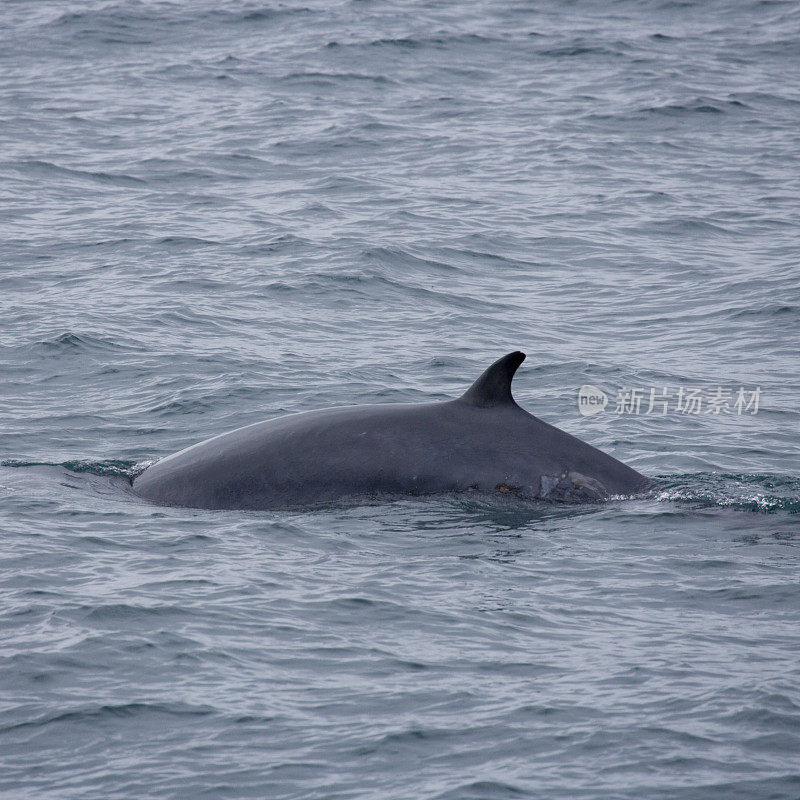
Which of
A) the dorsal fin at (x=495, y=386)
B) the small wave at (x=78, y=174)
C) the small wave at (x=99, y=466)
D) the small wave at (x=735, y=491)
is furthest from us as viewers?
the small wave at (x=78, y=174)

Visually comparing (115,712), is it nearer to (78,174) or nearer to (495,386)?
(495,386)

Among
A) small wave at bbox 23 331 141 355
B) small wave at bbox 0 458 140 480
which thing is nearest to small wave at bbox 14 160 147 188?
small wave at bbox 23 331 141 355

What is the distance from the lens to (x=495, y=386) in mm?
10078

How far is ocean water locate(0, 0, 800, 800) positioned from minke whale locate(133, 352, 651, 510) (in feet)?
0.64

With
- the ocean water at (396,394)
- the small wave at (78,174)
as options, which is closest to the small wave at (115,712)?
the ocean water at (396,394)

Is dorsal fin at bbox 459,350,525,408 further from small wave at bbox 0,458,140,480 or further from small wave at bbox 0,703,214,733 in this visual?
small wave at bbox 0,703,214,733

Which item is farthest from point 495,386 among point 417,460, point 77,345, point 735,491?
point 77,345

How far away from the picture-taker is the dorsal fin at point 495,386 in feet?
32.3

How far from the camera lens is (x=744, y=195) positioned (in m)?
24.8

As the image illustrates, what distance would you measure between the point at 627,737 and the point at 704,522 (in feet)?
11.3

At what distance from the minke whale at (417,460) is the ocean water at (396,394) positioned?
7.7 inches

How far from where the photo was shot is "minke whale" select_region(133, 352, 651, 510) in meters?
10.1

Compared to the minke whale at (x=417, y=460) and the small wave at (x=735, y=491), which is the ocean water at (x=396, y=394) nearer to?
the small wave at (x=735, y=491)

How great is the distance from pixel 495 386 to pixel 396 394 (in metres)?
4.66
